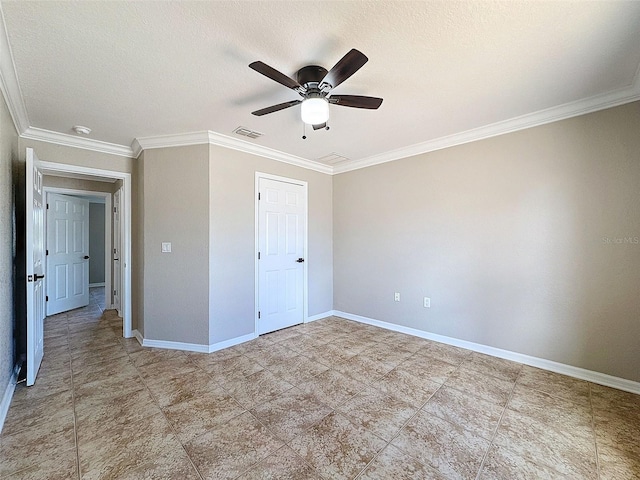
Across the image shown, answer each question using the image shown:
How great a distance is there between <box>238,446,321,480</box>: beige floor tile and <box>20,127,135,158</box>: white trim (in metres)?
3.72

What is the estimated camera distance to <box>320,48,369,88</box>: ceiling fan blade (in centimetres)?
144

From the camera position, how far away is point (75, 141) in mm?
3096

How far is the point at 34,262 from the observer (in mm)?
2480

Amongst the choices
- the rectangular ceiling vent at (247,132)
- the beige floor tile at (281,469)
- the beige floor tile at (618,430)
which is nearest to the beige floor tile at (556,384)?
the beige floor tile at (618,430)

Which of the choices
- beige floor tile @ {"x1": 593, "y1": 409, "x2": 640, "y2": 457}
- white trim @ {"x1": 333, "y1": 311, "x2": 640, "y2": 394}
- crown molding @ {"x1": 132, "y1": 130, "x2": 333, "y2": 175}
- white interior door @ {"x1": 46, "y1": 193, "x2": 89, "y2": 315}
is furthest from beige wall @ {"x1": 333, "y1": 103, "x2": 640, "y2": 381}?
white interior door @ {"x1": 46, "y1": 193, "x2": 89, "y2": 315}

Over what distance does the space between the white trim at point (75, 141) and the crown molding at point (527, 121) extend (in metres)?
3.32

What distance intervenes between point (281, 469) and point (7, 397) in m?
2.22

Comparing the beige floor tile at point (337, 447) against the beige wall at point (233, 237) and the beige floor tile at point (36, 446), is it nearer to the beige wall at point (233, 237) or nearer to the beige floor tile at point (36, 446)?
the beige floor tile at point (36, 446)

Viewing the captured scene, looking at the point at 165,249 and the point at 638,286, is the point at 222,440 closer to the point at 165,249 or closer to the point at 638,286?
the point at 165,249

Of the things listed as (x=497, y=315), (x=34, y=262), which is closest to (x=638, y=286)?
(x=497, y=315)

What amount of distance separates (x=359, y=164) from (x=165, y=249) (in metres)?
2.89

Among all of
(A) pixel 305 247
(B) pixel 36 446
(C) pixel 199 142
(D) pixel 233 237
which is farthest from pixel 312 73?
(B) pixel 36 446

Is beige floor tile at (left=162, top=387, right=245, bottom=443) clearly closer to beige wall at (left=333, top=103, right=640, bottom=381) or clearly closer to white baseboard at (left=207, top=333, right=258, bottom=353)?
white baseboard at (left=207, top=333, right=258, bottom=353)

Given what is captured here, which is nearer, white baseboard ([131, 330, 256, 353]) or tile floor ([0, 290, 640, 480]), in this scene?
tile floor ([0, 290, 640, 480])
